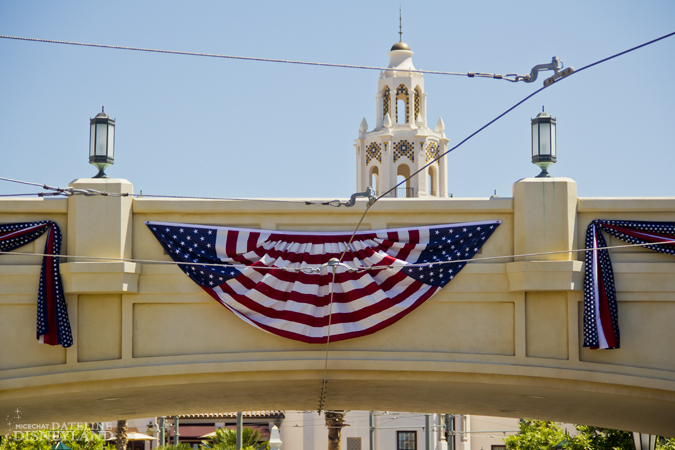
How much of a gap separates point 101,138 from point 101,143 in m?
0.10

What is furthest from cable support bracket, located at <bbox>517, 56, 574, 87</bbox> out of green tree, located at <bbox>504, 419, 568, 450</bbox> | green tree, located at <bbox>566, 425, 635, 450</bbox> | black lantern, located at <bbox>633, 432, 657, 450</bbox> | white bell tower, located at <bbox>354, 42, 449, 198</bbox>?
white bell tower, located at <bbox>354, 42, 449, 198</bbox>

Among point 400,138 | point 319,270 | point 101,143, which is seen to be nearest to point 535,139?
point 319,270

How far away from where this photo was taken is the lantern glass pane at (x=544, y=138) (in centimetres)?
1484

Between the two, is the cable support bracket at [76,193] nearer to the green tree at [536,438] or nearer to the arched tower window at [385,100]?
the green tree at [536,438]

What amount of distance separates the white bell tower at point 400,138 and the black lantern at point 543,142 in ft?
147

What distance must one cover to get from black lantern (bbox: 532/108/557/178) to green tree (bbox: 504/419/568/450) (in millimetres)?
25621

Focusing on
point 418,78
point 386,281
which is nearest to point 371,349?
point 386,281

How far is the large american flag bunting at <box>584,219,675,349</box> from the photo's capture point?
13961 millimetres

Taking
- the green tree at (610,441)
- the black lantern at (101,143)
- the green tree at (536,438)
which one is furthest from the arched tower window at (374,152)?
the black lantern at (101,143)

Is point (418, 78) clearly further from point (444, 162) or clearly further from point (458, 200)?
point (458, 200)

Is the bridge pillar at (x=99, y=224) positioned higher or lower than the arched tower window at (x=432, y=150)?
lower

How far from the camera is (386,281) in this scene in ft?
47.9

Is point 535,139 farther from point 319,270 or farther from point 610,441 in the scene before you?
point 610,441

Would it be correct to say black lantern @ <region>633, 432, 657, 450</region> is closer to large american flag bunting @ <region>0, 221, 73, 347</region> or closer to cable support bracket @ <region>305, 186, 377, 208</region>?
cable support bracket @ <region>305, 186, 377, 208</region>
